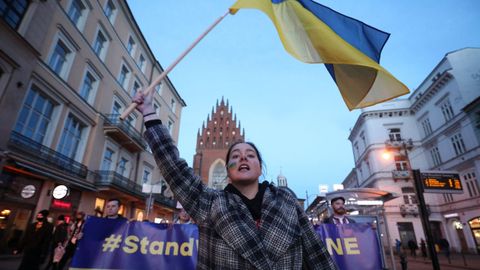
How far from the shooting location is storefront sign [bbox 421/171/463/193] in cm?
801

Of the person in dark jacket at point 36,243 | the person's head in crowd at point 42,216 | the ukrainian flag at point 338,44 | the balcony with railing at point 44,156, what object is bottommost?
the person in dark jacket at point 36,243

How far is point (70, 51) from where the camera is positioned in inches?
547

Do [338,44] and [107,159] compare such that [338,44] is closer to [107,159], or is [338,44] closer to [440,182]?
[440,182]

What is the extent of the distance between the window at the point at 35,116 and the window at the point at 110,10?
9024 millimetres

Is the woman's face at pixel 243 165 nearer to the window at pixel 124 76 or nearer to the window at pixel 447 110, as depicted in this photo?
the window at pixel 124 76

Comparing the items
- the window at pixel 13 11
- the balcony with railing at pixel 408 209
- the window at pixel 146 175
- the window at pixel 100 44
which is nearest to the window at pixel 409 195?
the balcony with railing at pixel 408 209

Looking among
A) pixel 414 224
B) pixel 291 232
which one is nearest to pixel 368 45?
pixel 291 232

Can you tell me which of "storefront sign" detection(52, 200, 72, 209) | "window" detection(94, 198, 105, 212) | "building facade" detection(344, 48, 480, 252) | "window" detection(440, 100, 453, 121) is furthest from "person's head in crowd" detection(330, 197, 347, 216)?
"window" detection(440, 100, 453, 121)

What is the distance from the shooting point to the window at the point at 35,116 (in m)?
11.0

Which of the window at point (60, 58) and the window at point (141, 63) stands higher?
the window at point (141, 63)

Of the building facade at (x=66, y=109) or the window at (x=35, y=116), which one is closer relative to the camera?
the building facade at (x=66, y=109)

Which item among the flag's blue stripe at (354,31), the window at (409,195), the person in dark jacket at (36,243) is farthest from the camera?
the window at (409,195)

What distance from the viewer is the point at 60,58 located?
1340 centimetres

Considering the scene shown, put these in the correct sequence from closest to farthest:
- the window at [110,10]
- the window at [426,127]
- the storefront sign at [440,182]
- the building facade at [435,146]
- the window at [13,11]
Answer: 1. the storefront sign at [440,182]
2. the window at [13,11]
3. the window at [110,10]
4. the building facade at [435,146]
5. the window at [426,127]
